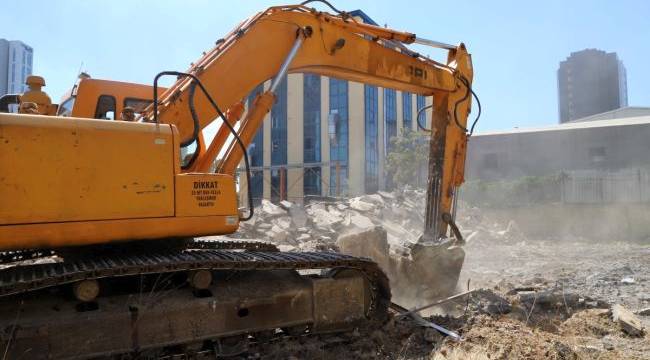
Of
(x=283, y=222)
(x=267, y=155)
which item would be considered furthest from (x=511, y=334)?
(x=267, y=155)

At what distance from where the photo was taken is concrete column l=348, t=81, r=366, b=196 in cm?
3297

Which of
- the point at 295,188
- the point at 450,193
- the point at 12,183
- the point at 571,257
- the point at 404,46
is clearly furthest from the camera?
the point at 295,188

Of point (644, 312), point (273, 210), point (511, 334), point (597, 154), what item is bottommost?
point (644, 312)

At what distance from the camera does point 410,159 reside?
29.7 meters

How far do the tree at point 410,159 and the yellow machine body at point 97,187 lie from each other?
25.7 m

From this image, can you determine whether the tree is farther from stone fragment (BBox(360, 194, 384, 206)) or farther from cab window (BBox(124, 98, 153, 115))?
cab window (BBox(124, 98, 153, 115))

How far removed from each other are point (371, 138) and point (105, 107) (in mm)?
29245

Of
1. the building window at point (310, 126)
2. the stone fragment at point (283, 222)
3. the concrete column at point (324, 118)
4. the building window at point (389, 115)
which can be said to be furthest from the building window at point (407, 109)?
the stone fragment at point (283, 222)

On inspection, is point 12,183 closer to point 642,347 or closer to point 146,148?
point 146,148

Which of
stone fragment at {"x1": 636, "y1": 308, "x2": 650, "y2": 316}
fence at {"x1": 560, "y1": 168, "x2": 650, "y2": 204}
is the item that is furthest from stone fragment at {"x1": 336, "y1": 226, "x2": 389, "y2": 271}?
fence at {"x1": 560, "y1": 168, "x2": 650, "y2": 204}

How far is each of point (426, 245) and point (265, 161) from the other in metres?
28.8

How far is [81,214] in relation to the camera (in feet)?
12.0

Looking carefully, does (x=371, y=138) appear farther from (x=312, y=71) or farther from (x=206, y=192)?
(x=206, y=192)

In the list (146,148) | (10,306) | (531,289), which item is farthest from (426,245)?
(10,306)
